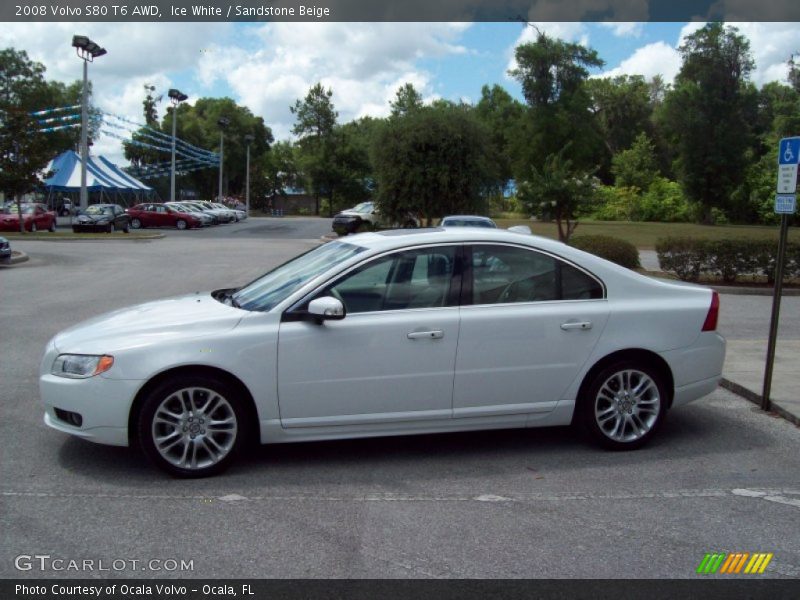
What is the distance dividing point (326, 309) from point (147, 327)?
123 centimetres

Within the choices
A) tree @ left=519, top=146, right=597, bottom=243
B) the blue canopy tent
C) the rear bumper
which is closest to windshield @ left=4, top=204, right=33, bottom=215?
the blue canopy tent

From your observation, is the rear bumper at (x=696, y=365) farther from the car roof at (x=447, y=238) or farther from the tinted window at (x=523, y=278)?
the car roof at (x=447, y=238)

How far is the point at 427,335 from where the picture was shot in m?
5.40

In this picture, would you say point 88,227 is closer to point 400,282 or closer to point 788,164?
point 400,282

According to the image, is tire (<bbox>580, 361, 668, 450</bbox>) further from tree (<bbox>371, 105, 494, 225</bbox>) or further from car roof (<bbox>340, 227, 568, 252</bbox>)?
tree (<bbox>371, 105, 494, 225</bbox>)

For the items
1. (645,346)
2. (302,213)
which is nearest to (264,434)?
(645,346)

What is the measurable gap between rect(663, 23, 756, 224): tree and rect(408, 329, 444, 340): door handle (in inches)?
2545

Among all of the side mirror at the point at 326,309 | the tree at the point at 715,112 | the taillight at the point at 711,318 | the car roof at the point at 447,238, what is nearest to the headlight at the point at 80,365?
the side mirror at the point at 326,309

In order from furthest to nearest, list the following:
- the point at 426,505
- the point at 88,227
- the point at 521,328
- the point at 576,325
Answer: the point at 88,227 < the point at 576,325 < the point at 521,328 < the point at 426,505

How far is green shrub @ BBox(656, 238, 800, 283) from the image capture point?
1784 centimetres

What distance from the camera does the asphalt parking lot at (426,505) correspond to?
4035 millimetres

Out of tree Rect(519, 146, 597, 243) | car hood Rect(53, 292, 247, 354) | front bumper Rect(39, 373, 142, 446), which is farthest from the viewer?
tree Rect(519, 146, 597, 243)

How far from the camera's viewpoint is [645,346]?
228 inches

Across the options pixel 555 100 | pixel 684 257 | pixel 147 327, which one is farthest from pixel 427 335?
pixel 555 100
